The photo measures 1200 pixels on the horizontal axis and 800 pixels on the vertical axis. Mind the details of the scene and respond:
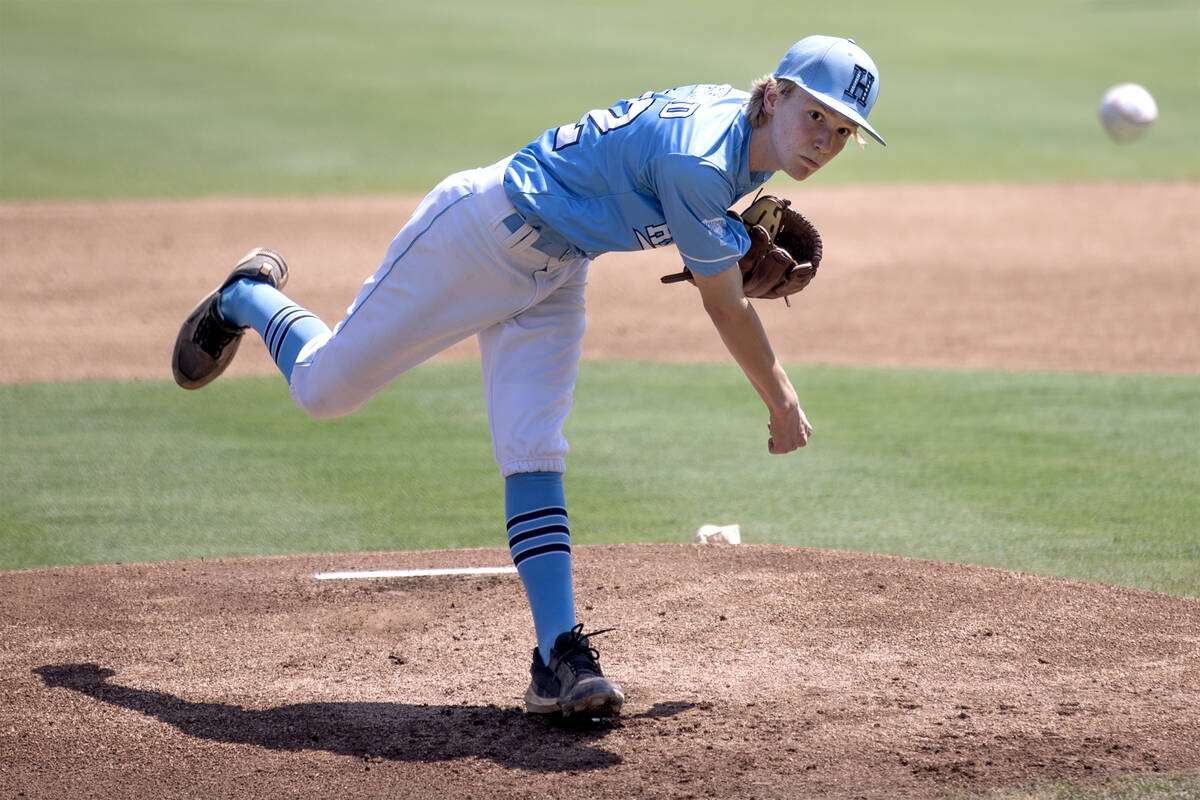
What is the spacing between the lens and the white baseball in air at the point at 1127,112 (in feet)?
47.1

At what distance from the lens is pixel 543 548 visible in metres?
3.68

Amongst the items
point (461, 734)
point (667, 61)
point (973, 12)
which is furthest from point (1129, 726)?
point (973, 12)

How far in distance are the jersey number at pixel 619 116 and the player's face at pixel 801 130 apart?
214 mm

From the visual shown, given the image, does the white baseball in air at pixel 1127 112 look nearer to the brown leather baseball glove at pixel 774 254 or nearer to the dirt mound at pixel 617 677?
the dirt mound at pixel 617 677

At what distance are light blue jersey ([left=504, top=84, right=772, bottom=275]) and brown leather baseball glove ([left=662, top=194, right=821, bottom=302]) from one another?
16cm

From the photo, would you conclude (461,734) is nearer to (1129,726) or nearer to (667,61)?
(1129,726)

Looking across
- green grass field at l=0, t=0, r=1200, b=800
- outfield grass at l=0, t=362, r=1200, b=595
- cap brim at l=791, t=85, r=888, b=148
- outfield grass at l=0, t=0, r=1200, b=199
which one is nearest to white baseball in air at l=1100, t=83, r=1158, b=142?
green grass field at l=0, t=0, r=1200, b=800

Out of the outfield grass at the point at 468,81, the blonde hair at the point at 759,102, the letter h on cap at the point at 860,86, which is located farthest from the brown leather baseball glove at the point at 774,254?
the outfield grass at the point at 468,81

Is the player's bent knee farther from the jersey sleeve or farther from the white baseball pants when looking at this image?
the jersey sleeve

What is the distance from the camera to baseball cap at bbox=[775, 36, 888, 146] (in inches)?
131

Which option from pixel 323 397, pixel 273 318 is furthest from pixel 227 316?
pixel 323 397

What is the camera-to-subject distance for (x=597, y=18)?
25375 mm

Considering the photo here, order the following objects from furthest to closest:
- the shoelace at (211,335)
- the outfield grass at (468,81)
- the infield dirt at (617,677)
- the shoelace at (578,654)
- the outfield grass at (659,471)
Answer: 1. the outfield grass at (468,81)
2. the outfield grass at (659,471)
3. the shoelace at (211,335)
4. the shoelace at (578,654)
5. the infield dirt at (617,677)

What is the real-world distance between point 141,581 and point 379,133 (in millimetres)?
13967
